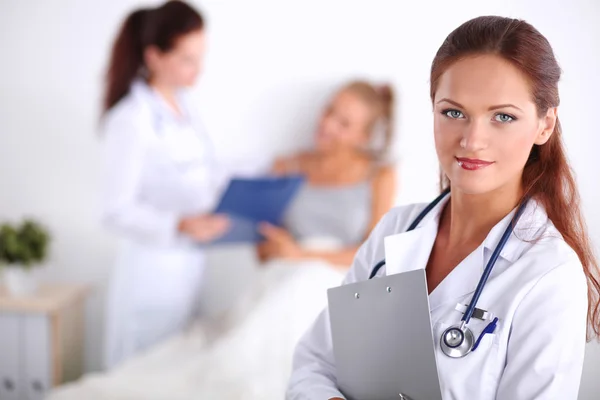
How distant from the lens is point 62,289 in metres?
2.99

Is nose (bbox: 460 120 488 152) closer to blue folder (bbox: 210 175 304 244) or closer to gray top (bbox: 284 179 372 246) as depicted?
blue folder (bbox: 210 175 304 244)

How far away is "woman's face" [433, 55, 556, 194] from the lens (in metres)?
0.96

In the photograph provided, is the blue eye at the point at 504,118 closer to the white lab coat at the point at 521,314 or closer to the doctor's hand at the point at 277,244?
the white lab coat at the point at 521,314

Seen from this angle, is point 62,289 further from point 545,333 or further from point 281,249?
point 545,333

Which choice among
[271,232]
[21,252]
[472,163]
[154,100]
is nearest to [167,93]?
[154,100]

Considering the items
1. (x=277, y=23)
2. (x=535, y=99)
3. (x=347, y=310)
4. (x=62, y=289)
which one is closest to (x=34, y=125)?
(x=62, y=289)

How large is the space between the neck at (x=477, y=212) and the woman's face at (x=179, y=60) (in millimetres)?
1554

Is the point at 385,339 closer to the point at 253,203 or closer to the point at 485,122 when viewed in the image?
the point at 485,122

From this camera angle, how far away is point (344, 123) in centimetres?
289

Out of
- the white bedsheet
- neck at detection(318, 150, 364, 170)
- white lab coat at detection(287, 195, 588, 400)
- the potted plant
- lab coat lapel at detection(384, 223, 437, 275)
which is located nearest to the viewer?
white lab coat at detection(287, 195, 588, 400)

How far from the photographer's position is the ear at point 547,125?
1005 mm

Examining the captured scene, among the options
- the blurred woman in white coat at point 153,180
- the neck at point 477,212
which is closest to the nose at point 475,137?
the neck at point 477,212

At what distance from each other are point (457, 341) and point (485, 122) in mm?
321

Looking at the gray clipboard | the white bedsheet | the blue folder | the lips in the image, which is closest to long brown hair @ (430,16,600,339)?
the lips
